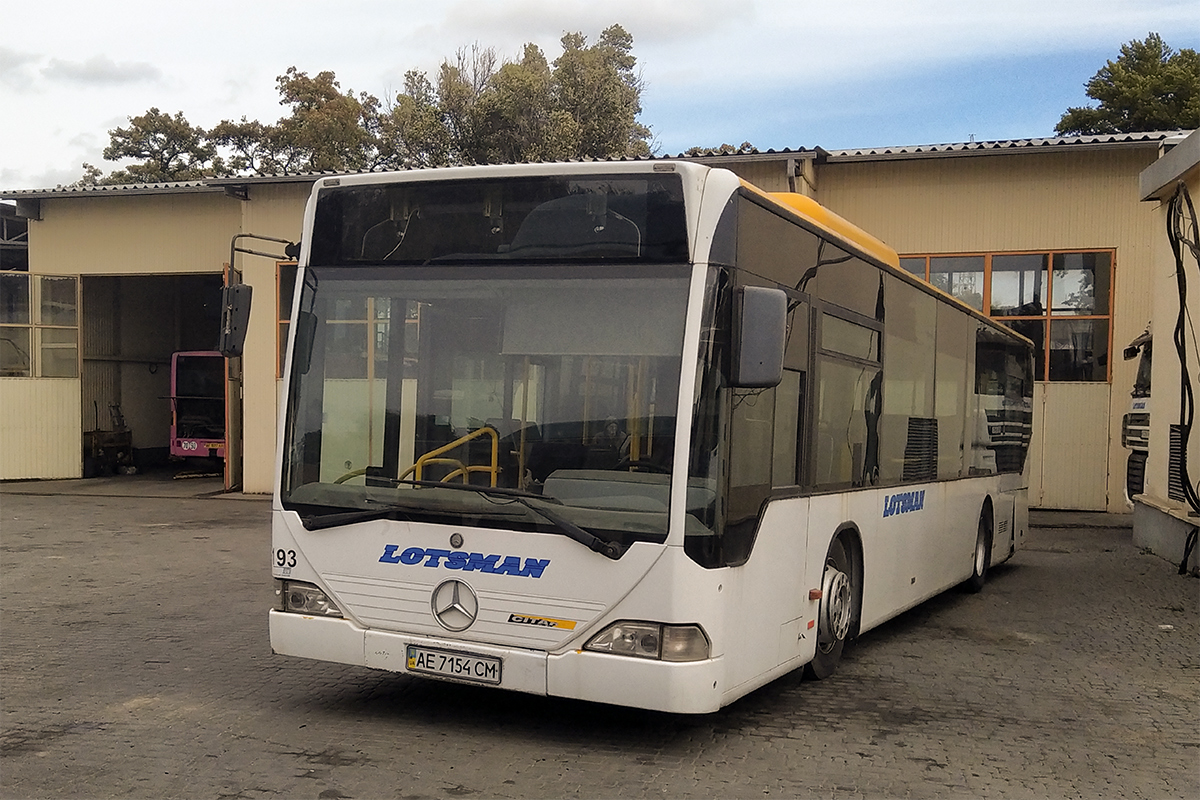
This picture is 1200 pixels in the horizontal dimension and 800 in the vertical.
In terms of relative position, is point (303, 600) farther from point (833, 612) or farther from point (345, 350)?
point (833, 612)

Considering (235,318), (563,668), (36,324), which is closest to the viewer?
(563,668)

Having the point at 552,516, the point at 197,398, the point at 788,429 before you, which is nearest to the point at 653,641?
the point at 552,516

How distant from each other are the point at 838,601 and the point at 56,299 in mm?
21013

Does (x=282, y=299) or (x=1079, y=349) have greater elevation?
(x=282, y=299)

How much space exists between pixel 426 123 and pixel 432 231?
117 ft

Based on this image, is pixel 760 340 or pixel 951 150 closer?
pixel 760 340

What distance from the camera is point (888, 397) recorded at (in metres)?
8.36

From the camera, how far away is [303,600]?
6145 mm

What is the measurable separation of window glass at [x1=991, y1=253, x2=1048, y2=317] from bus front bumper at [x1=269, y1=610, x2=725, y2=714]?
15044mm

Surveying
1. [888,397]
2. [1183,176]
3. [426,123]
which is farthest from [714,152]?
[426,123]

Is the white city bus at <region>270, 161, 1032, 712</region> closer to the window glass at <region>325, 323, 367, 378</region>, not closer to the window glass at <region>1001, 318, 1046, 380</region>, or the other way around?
the window glass at <region>325, 323, 367, 378</region>

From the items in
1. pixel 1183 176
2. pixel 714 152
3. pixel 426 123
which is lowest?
pixel 1183 176

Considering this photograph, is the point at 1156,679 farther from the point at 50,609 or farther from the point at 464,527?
the point at 50,609

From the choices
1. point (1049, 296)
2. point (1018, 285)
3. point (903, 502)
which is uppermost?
point (1018, 285)
